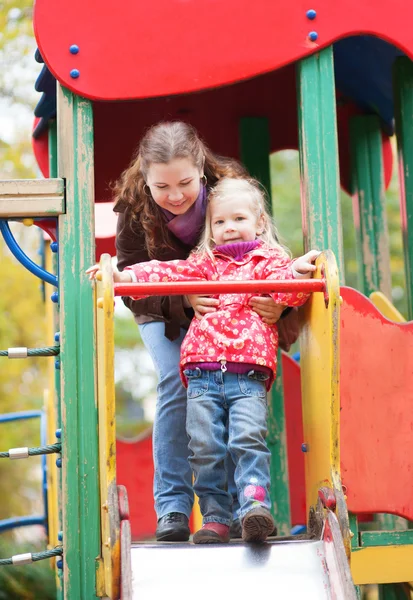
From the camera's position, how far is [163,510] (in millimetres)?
3527

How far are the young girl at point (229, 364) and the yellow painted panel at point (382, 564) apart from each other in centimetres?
59

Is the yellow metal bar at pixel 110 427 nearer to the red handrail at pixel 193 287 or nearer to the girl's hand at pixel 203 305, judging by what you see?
the red handrail at pixel 193 287

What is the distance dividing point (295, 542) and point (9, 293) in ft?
29.3

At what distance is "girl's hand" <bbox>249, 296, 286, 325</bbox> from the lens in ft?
11.3

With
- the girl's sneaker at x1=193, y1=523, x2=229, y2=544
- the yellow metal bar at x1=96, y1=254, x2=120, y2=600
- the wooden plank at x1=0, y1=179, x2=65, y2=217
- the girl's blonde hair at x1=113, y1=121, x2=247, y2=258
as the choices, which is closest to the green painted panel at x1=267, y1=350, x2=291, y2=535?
the girl's blonde hair at x1=113, y1=121, x2=247, y2=258

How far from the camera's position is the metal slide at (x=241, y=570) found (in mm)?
2857

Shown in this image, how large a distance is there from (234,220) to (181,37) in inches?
31.2

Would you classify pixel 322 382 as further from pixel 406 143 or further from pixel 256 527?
pixel 406 143

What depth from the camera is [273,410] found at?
5.16m

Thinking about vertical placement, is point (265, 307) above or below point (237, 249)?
below

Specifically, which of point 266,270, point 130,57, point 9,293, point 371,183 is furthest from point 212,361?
point 9,293

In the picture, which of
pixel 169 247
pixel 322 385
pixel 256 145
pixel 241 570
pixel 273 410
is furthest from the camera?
pixel 256 145

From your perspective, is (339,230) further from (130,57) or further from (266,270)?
(130,57)

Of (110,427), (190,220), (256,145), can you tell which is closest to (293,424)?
(256,145)
